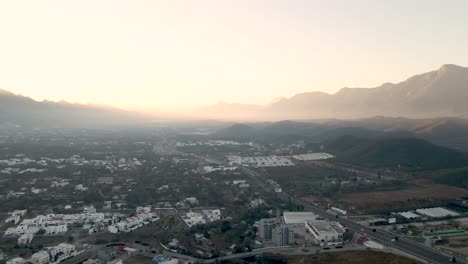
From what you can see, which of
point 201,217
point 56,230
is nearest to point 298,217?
point 201,217

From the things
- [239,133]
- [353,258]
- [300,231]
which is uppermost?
[239,133]

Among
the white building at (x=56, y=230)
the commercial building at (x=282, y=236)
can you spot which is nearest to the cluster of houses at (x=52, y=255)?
the white building at (x=56, y=230)

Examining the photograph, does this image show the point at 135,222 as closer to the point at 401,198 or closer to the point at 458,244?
the point at 458,244

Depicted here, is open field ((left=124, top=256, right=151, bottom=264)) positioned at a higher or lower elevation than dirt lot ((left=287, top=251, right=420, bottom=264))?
lower

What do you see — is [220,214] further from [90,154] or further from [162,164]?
[90,154]

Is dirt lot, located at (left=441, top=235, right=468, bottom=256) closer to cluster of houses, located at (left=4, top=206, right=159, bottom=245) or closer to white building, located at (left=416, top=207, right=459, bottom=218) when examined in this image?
white building, located at (left=416, top=207, right=459, bottom=218)

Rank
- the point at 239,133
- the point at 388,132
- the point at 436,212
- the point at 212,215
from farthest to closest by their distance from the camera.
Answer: the point at 239,133 < the point at 388,132 < the point at 436,212 < the point at 212,215

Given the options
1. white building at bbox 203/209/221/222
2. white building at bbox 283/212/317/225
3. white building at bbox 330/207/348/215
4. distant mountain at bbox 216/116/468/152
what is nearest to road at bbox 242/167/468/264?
white building at bbox 330/207/348/215
